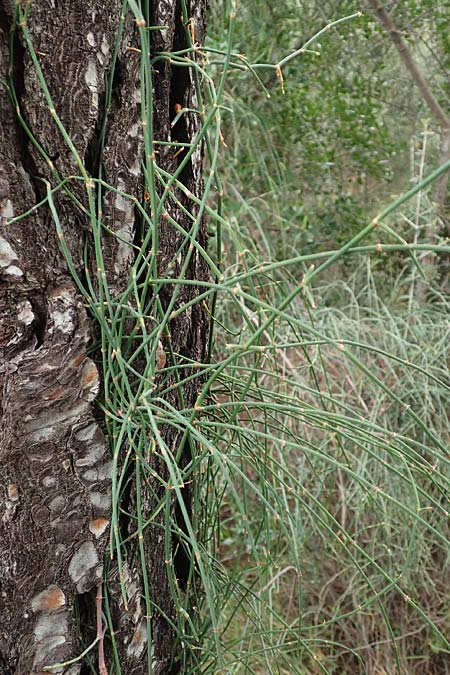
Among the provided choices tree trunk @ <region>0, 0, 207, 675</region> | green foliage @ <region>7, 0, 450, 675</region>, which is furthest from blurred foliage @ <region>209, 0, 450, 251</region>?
tree trunk @ <region>0, 0, 207, 675</region>

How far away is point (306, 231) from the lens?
67.6 inches

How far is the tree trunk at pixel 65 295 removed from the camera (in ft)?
1.47

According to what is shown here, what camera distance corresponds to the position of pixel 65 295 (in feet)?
1.56

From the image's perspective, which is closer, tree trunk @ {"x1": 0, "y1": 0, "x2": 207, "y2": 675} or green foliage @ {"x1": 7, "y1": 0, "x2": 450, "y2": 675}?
tree trunk @ {"x1": 0, "y1": 0, "x2": 207, "y2": 675}

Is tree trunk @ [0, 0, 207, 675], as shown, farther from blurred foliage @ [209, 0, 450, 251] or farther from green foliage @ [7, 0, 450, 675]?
blurred foliage @ [209, 0, 450, 251]

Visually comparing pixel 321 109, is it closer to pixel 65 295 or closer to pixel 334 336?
pixel 334 336

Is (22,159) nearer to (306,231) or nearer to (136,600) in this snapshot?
(136,600)

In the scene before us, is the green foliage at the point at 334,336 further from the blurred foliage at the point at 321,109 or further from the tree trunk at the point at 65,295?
the tree trunk at the point at 65,295

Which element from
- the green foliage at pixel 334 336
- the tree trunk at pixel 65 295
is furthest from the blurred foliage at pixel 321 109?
the tree trunk at pixel 65 295

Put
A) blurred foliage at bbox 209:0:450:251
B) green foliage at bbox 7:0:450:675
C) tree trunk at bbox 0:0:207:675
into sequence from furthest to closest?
A: 1. blurred foliage at bbox 209:0:450:251
2. green foliage at bbox 7:0:450:675
3. tree trunk at bbox 0:0:207:675

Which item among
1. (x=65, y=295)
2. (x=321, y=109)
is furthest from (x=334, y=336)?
(x=65, y=295)

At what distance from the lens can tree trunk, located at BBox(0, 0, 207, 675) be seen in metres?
0.45

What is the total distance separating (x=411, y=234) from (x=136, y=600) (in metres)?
1.46

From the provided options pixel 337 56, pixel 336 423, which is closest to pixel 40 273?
pixel 336 423
